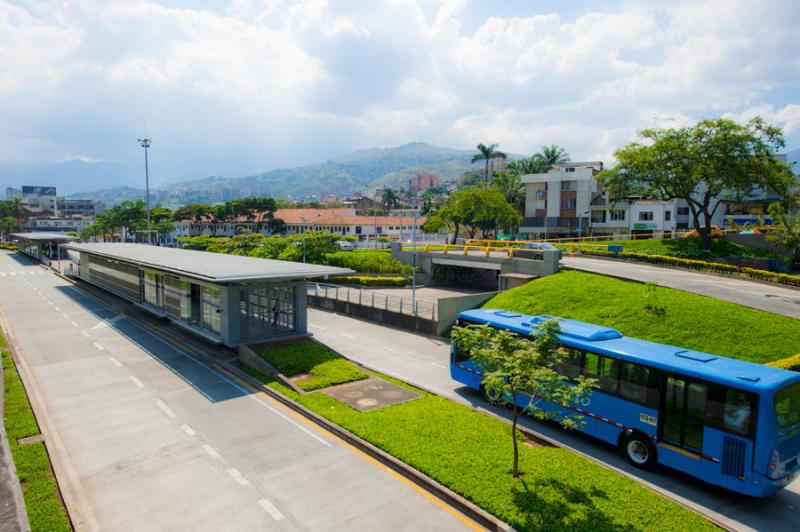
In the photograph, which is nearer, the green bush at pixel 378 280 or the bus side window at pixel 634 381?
the bus side window at pixel 634 381

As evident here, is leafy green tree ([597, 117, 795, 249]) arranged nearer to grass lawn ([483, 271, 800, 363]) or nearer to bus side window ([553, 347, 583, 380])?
grass lawn ([483, 271, 800, 363])

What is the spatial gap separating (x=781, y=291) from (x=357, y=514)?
28.5 m

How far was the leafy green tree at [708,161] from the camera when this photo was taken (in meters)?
42.3

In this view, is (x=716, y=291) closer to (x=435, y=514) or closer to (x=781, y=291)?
(x=781, y=291)

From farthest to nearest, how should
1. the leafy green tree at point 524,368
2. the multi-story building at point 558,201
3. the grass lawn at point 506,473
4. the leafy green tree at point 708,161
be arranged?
the multi-story building at point 558,201 < the leafy green tree at point 708,161 < the leafy green tree at point 524,368 < the grass lawn at point 506,473

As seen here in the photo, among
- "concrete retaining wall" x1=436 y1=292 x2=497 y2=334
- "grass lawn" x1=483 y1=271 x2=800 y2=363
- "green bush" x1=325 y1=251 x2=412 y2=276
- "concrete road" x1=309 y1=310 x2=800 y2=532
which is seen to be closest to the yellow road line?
"concrete road" x1=309 y1=310 x2=800 y2=532

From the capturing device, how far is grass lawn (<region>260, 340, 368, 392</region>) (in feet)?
61.2

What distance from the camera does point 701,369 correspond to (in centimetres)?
1193

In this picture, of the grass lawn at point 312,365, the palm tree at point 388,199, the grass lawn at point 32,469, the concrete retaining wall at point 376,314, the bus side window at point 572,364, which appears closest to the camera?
the grass lawn at point 32,469

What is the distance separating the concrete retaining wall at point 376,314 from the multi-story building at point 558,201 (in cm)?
4228

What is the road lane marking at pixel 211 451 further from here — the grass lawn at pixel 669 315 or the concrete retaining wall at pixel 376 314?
the grass lawn at pixel 669 315

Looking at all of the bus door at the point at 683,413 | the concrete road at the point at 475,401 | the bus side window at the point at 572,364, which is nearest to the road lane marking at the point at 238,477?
the concrete road at the point at 475,401

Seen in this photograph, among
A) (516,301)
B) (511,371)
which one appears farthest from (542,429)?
(516,301)

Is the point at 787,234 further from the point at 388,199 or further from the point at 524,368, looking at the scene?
the point at 388,199
